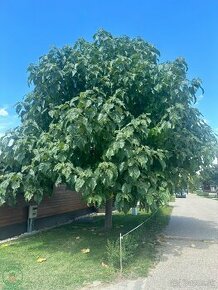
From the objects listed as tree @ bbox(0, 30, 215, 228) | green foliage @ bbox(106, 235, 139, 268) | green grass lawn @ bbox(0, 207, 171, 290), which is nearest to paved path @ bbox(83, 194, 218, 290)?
green grass lawn @ bbox(0, 207, 171, 290)

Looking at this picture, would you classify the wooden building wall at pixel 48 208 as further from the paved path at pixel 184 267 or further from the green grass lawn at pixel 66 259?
the paved path at pixel 184 267

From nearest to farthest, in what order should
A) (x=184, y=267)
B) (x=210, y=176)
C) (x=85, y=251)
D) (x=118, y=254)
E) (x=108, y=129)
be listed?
(x=118, y=254) → (x=184, y=267) → (x=108, y=129) → (x=85, y=251) → (x=210, y=176)

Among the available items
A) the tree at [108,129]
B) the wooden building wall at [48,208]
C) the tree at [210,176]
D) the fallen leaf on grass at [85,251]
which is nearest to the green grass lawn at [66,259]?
the fallen leaf on grass at [85,251]

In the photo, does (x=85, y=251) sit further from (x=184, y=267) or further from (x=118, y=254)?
(x=184, y=267)

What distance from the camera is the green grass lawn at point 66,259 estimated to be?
5973 millimetres

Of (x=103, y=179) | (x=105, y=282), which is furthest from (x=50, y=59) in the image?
(x=105, y=282)

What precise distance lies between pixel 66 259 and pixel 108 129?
3.06 metres

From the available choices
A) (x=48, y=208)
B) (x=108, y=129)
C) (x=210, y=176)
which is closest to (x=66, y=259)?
(x=108, y=129)

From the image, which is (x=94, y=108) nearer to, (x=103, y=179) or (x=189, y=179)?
(x=103, y=179)

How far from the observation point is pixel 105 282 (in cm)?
586

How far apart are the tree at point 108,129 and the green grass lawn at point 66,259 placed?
1220 millimetres

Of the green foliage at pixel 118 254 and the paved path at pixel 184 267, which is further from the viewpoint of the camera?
the green foliage at pixel 118 254

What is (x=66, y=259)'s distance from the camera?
24.6 ft

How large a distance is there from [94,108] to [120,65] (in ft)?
6.70
